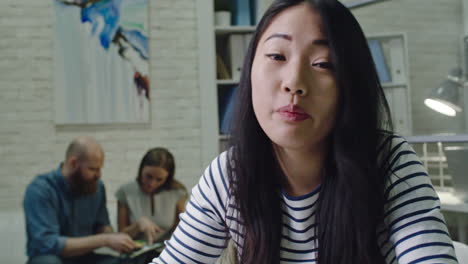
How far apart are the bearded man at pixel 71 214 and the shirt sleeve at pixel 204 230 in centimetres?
158

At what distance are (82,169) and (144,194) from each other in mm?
390

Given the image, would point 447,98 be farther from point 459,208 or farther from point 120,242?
point 120,242

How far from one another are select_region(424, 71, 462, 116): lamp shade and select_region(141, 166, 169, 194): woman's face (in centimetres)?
143

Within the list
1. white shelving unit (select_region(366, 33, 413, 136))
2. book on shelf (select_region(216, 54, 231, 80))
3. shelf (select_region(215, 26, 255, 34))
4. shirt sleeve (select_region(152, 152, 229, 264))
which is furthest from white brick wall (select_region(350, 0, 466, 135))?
shirt sleeve (select_region(152, 152, 229, 264))

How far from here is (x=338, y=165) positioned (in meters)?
0.68

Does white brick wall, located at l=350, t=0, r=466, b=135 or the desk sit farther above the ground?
white brick wall, located at l=350, t=0, r=466, b=135

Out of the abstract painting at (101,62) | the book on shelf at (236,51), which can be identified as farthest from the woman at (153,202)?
the book on shelf at (236,51)

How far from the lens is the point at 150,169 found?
2516 mm

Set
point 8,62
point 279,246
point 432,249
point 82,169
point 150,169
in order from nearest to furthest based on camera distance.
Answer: point 432,249 < point 279,246 < point 82,169 < point 150,169 < point 8,62

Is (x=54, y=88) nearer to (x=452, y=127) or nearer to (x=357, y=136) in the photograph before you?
(x=452, y=127)

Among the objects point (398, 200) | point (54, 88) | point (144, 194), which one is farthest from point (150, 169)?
point (398, 200)

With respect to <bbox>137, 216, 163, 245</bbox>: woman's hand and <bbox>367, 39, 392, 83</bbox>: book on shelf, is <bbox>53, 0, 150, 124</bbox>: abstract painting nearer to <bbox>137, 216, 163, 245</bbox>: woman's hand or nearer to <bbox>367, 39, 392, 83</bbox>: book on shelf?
<bbox>137, 216, 163, 245</bbox>: woman's hand

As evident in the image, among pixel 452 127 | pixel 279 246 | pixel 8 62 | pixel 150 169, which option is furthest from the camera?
pixel 8 62

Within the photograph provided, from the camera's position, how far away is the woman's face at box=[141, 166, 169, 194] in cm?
250
